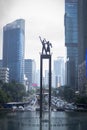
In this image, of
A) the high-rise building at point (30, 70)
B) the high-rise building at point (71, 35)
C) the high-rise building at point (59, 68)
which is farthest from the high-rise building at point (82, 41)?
the high-rise building at point (59, 68)

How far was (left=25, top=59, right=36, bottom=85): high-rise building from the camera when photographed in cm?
9606

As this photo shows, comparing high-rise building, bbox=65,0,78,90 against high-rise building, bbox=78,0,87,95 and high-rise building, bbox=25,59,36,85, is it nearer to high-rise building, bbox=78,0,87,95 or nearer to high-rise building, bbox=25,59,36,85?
high-rise building, bbox=78,0,87,95

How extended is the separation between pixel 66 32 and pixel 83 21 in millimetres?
8264

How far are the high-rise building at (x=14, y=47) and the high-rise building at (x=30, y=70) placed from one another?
35.4 ft

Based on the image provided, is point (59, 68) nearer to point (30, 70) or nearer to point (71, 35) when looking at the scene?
point (30, 70)

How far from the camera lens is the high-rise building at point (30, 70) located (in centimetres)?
9606

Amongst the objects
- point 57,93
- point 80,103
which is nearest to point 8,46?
point 57,93

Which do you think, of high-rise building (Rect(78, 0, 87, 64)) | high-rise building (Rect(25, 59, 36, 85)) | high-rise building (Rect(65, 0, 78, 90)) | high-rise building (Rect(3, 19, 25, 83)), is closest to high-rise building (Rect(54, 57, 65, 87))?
high-rise building (Rect(25, 59, 36, 85))

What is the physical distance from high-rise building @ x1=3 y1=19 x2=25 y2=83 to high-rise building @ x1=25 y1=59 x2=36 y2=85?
35.4 feet

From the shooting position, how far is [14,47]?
275 ft

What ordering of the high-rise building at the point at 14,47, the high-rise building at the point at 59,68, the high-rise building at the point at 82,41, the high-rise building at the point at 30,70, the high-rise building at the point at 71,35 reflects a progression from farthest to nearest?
the high-rise building at the point at 59,68, the high-rise building at the point at 30,70, the high-rise building at the point at 14,47, the high-rise building at the point at 71,35, the high-rise building at the point at 82,41

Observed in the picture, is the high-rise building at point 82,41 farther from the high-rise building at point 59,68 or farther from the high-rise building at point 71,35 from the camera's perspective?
the high-rise building at point 59,68

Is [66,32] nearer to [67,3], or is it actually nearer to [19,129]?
[67,3]

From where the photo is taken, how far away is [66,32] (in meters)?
69.9
